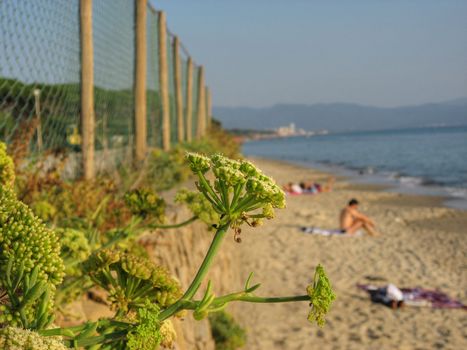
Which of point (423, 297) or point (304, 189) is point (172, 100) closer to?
point (423, 297)

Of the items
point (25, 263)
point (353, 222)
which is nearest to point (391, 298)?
point (353, 222)

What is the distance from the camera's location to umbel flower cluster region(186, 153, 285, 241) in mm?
973

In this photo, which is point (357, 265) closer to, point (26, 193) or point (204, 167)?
point (26, 193)

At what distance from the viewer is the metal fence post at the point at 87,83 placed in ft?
15.6

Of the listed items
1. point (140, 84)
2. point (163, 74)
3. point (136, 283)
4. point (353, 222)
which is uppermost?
point (163, 74)

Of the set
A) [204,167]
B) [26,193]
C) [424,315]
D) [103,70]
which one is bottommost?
[424,315]

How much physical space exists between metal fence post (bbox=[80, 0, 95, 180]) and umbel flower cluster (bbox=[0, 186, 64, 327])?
3.90 meters

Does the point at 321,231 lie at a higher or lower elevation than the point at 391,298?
higher

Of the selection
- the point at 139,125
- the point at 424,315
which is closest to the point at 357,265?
the point at 424,315

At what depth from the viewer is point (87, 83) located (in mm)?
4898

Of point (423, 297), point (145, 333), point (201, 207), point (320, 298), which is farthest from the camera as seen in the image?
point (423, 297)

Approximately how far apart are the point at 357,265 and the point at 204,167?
9.18 meters

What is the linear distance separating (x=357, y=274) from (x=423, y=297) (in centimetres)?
137

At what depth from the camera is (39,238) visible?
917 mm
